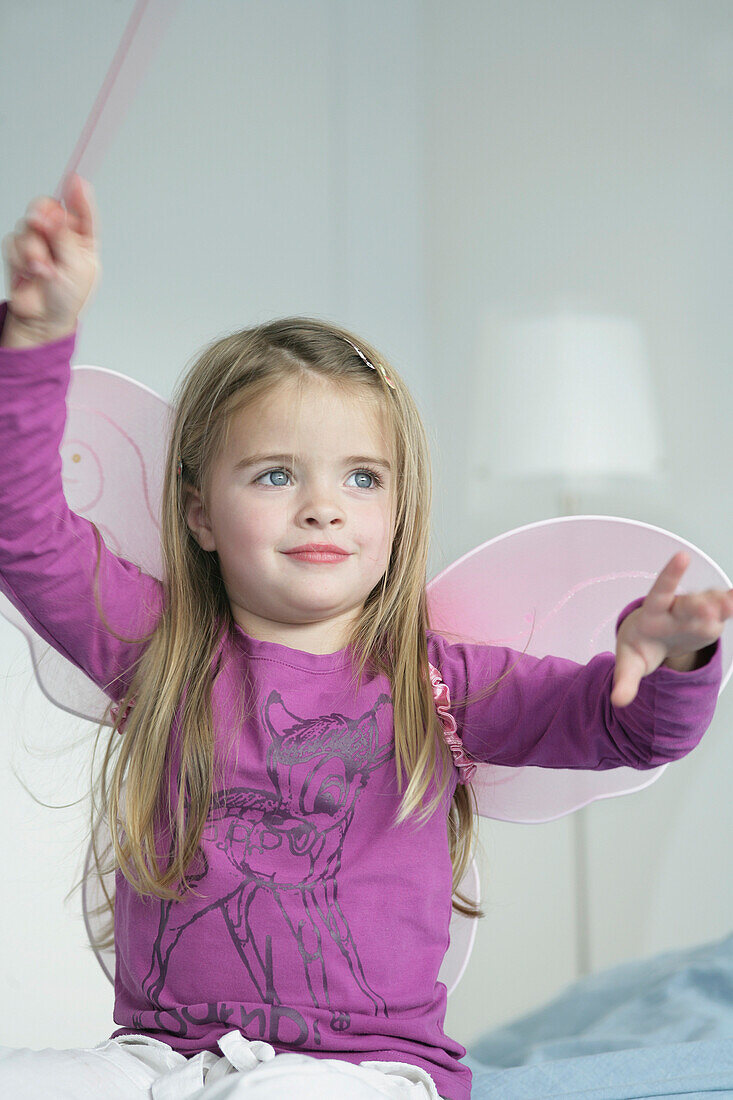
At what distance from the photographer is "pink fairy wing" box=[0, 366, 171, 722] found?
97cm

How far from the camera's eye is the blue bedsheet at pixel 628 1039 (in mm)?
901

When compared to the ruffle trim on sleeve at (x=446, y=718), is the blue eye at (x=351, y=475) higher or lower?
higher

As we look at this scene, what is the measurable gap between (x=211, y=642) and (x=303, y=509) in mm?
135

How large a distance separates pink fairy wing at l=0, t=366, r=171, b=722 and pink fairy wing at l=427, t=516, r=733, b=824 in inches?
9.9

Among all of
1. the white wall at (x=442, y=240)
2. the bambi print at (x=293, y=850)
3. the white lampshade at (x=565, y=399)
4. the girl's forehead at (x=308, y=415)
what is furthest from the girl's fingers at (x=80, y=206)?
the white lampshade at (x=565, y=399)

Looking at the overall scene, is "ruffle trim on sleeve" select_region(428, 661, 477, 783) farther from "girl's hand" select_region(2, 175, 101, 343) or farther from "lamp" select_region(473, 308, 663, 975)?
"lamp" select_region(473, 308, 663, 975)

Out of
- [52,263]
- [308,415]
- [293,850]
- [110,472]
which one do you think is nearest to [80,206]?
[52,263]

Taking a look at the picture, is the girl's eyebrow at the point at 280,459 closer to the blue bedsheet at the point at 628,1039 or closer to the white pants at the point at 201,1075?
the white pants at the point at 201,1075

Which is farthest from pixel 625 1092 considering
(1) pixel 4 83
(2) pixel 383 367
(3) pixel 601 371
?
(1) pixel 4 83

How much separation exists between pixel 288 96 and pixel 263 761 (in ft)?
2.98

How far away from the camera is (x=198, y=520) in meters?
0.91

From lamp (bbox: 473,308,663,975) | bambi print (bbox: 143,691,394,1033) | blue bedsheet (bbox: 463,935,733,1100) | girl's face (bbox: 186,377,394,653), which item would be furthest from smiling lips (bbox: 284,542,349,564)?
lamp (bbox: 473,308,663,975)

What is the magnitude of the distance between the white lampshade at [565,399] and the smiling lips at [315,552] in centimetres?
59

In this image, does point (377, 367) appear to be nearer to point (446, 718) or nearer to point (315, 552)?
point (315, 552)
